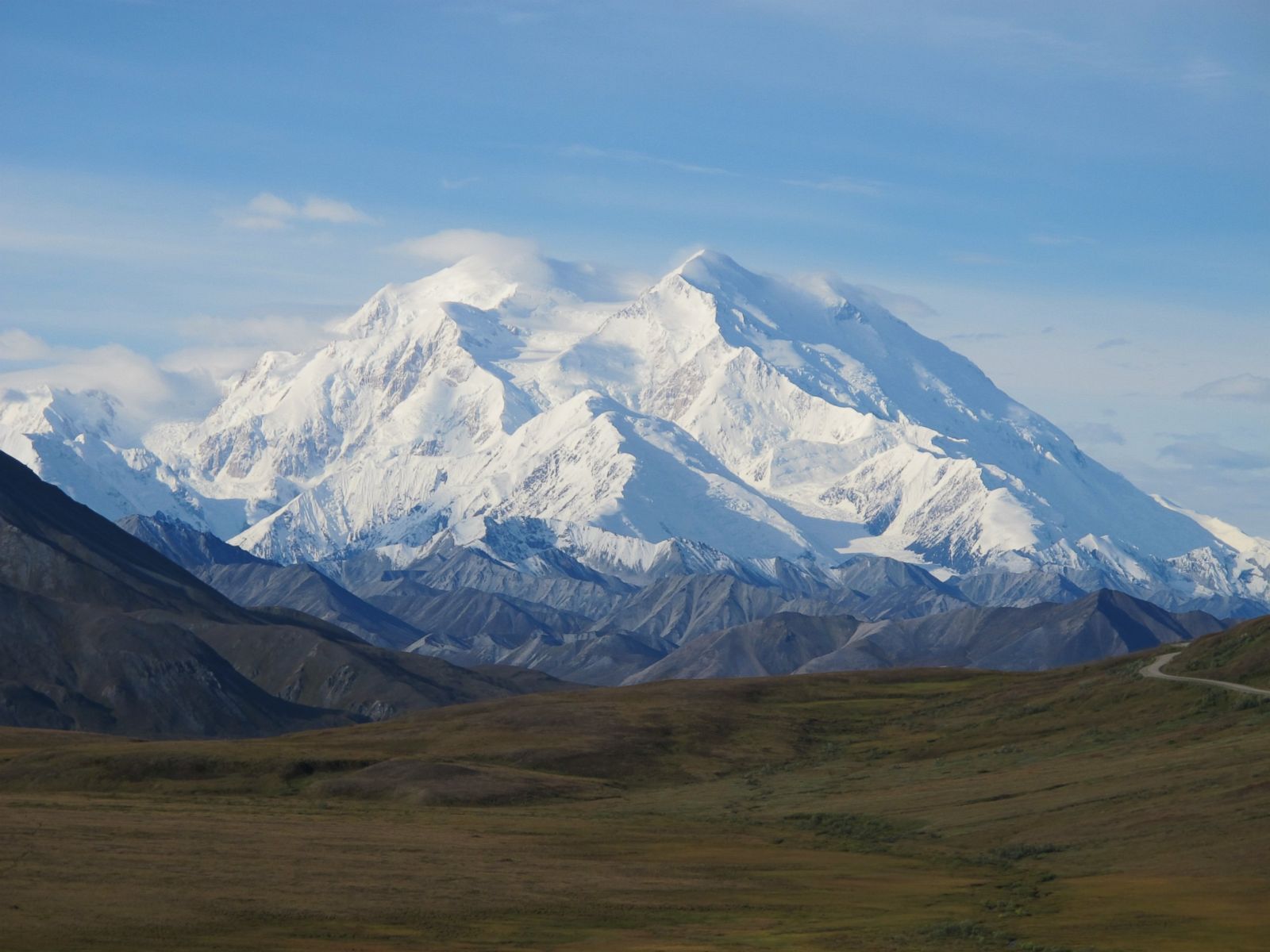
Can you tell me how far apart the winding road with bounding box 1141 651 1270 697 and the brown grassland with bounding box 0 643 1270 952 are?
1938 millimetres

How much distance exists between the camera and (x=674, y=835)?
413 feet

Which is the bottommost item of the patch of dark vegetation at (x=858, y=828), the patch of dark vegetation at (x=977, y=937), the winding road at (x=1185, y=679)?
the patch of dark vegetation at (x=858, y=828)

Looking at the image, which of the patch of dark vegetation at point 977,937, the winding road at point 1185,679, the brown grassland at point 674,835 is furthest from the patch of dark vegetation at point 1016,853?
the winding road at point 1185,679

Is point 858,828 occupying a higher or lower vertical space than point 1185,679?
lower

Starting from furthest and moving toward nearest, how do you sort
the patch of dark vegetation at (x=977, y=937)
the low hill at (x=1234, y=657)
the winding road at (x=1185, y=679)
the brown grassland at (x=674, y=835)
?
the low hill at (x=1234, y=657), the winding road at (x=1185, y=679), the brown grassland at (x=674, y=835), the patch of dark vegetation at (x=977, y=937)

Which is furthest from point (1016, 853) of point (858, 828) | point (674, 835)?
point (674, 835)

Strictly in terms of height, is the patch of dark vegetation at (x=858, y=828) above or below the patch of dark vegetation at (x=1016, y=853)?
below

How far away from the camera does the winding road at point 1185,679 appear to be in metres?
150

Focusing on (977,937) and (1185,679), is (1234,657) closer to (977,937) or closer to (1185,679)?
(1185,679)

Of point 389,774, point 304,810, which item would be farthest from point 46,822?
point 389,774

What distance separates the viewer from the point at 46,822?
367 feet

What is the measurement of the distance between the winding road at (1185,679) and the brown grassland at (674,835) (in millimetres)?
1938

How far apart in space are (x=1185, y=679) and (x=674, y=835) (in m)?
60.6

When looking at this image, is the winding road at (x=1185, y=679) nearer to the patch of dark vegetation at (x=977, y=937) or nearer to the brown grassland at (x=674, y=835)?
the brown grassland at (x=674, y=835)
